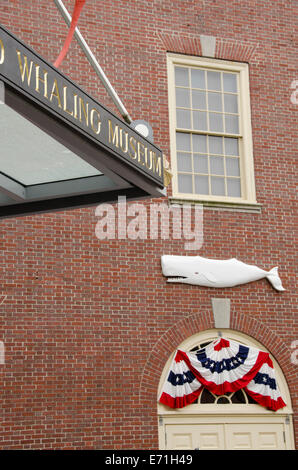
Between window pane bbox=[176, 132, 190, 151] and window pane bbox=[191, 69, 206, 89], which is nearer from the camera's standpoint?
window pane bbox=[176, 132, 190, 151]

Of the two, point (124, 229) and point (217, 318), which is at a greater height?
point (124, 229)

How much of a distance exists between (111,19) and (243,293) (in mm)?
5345

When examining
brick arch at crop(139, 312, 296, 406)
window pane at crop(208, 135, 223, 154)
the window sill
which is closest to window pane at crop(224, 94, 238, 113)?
window pane at crop(208, 135, 223, 154)

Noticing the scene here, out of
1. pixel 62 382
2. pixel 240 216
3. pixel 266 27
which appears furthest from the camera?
pixel 266 27

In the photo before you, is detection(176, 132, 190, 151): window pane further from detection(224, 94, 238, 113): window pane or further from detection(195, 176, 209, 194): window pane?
detection(224, 94, 238, 113): window pane

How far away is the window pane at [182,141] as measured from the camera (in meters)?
13.2

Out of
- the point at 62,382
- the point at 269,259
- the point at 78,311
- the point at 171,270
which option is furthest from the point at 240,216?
the point at 62,382

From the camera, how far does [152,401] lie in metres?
11.7

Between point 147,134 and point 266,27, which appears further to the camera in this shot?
point 266,27

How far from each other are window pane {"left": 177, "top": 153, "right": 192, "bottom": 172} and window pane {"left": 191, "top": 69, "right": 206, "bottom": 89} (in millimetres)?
1334

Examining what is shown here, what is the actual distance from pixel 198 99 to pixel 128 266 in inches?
137

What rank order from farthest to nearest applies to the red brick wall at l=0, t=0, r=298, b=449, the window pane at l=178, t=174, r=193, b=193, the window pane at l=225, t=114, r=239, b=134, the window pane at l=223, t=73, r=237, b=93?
the window pane at l=223, t=73, r=237, b=93 < the window pane at l=225, t=114, r=239, b=134 < the window pane at l=178, t=174, r=193, b=193 < the red brick wall at l=0, t=0, r=298, b=449

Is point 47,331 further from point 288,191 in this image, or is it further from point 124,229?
point 288,191

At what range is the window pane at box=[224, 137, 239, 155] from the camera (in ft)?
44.4
